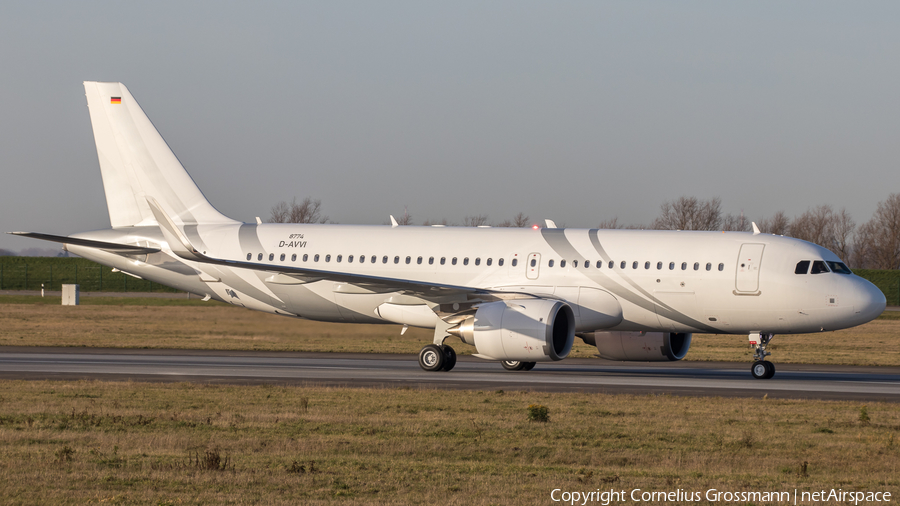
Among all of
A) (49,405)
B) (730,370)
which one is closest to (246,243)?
(49,405)

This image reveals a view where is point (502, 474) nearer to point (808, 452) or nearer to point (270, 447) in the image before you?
point (270, 447)

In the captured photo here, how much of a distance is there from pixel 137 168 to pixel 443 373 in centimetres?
1263

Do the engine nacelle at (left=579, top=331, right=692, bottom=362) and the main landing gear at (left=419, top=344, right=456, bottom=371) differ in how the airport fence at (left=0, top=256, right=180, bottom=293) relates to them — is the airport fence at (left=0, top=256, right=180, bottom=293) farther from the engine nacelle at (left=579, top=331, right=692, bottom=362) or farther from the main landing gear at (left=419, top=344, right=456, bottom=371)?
the engine nacelle at (left=579, top=331, right=692, bottom=362)

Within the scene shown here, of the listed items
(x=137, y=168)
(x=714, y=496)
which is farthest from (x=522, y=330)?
(x=137, y=168)

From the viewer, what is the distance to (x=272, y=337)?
1246 inches

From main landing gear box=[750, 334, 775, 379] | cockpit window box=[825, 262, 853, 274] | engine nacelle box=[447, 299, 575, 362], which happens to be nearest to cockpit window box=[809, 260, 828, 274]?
cockpit window box=[825, 262, 853, 274]

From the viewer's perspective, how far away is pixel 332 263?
2942 cm

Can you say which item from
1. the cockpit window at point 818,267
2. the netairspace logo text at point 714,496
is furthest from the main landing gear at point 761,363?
the netairspace logo text at point 714,496

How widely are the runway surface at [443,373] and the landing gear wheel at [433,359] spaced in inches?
8.9

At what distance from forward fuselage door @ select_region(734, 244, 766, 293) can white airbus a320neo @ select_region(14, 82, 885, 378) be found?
35 mm

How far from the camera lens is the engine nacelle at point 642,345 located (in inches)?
1081

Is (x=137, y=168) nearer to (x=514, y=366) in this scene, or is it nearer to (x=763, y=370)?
(x=514, y=366)

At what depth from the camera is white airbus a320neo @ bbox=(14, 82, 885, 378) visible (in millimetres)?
25281

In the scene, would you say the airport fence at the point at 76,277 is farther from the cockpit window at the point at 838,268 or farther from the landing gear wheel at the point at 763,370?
the landing gear wheel at the point at 763,370
